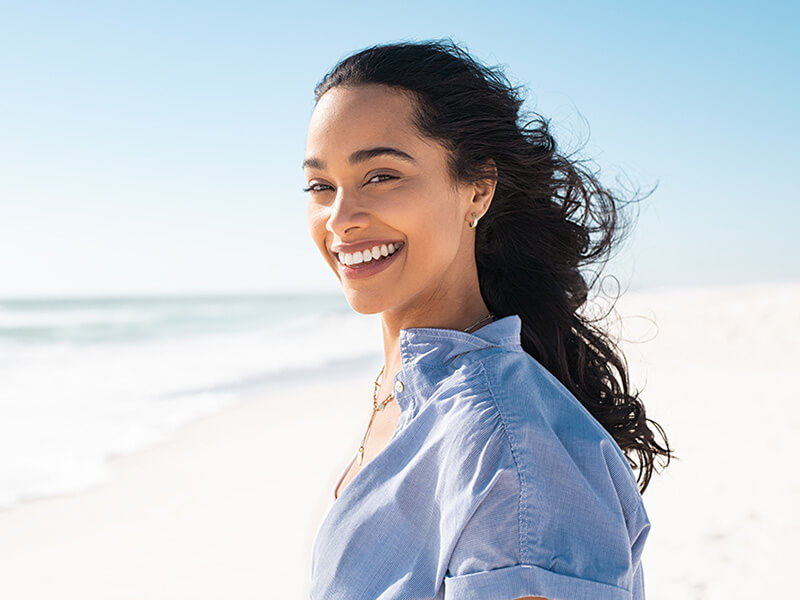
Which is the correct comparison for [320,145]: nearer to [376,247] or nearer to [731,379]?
[376,247]

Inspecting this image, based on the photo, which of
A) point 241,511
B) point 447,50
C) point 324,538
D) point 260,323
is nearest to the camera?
point 324,538

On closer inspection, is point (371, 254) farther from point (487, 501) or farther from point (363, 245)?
point (487, 501)

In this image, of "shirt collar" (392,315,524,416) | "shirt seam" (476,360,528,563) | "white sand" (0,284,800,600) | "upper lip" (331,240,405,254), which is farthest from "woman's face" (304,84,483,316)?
"white sand" (0,284,800,600)

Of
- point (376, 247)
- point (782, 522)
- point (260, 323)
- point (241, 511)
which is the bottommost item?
point (782, 522)

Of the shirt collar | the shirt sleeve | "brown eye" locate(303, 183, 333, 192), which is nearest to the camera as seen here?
the shirt sleeve

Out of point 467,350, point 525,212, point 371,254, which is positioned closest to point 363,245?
point 371,254

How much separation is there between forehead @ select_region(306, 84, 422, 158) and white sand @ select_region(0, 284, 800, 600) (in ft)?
3.17

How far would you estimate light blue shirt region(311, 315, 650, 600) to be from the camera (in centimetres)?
121

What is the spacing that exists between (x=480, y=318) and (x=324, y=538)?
70cm

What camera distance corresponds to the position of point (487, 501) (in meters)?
1.24

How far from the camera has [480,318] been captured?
1922 millimetres

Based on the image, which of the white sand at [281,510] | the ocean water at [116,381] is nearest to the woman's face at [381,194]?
the white sand at [281,510]

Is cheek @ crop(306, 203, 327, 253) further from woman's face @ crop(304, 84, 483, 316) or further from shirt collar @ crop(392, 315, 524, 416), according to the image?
shirt collar @ crop(392, 315, 524, 416)

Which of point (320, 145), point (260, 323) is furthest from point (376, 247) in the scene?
point (260, 323)
